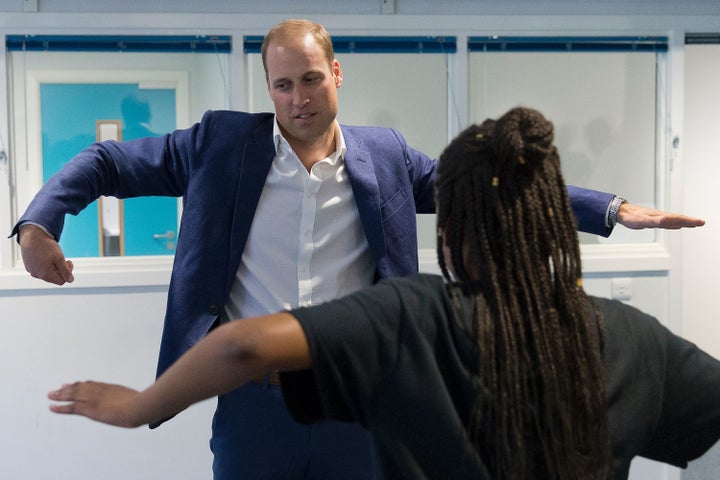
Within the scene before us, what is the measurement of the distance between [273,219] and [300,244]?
3.1 inches

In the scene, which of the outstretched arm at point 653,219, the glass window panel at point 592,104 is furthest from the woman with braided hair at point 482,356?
the glass window panel at point 592,104

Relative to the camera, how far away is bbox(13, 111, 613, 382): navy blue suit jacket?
1736mm

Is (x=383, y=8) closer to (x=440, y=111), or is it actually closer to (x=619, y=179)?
(x=440, y=111)

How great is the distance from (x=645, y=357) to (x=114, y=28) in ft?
8.33

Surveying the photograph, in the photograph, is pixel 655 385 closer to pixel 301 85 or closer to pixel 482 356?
pixel 482 356

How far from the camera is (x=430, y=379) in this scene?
37.7 inches

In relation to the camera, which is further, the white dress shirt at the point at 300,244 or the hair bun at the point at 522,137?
the white dress shirt at the point at 300,244

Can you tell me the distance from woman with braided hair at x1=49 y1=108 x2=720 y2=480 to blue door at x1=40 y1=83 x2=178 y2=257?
2.27 m

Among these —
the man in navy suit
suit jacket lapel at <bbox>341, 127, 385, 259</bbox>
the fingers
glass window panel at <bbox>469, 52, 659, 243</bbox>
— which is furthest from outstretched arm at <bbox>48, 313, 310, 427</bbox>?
glass window panel at <bbox>469, 52, 659, 243</bbox>

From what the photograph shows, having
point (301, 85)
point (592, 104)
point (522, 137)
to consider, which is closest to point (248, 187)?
point (301, 85)

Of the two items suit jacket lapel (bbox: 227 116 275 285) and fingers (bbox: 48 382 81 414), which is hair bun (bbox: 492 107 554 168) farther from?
suit jacket lapel (bbox: 227 116 275 285)

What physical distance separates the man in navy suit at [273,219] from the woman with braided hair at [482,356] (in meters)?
0.66

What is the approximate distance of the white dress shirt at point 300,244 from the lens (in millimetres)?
1750

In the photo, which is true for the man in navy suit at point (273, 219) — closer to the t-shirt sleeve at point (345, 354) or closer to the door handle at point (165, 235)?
the t-shirt sleeve at point (345, 354)
